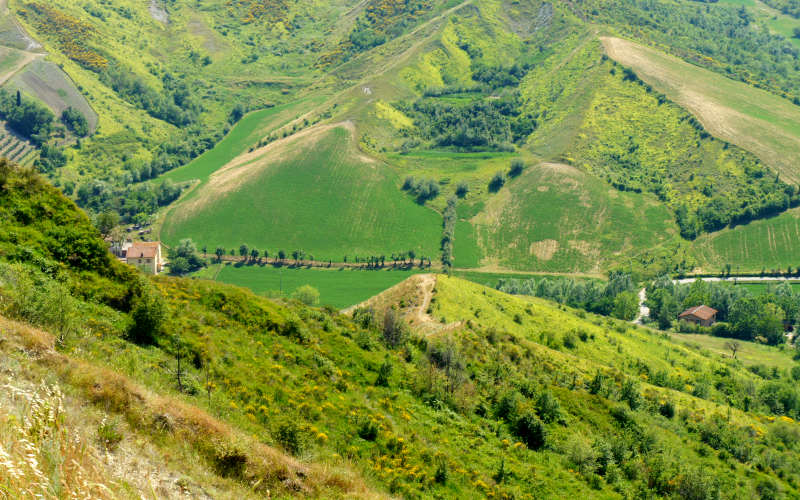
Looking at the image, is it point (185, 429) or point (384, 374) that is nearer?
point (185, 429)

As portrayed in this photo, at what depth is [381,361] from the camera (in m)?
41.6

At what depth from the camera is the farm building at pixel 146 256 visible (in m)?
133

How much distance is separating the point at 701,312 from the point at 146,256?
141m

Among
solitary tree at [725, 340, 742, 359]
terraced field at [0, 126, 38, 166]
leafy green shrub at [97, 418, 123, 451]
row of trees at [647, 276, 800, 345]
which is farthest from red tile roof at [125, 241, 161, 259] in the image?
solitary tree at [725, 340, 742, 359]

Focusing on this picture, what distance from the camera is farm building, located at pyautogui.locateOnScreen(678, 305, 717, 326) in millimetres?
129125

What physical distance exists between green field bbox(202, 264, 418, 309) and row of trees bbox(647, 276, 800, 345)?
66944 millimetres

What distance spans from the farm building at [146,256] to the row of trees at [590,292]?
91531 millimetres

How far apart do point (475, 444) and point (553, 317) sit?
189 feet

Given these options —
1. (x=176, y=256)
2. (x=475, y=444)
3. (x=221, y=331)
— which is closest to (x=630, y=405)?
(x=475, y=444)

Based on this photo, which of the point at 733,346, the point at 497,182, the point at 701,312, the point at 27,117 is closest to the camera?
the point at 733,346

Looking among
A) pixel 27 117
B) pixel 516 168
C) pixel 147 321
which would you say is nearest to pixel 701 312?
pixel 516 168

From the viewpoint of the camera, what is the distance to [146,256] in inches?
5320

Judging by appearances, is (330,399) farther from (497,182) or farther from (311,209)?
(497,182)

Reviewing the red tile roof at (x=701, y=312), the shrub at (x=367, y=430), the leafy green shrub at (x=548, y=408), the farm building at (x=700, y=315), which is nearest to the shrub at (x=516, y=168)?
the red tile roof at (x=701, y=312)
